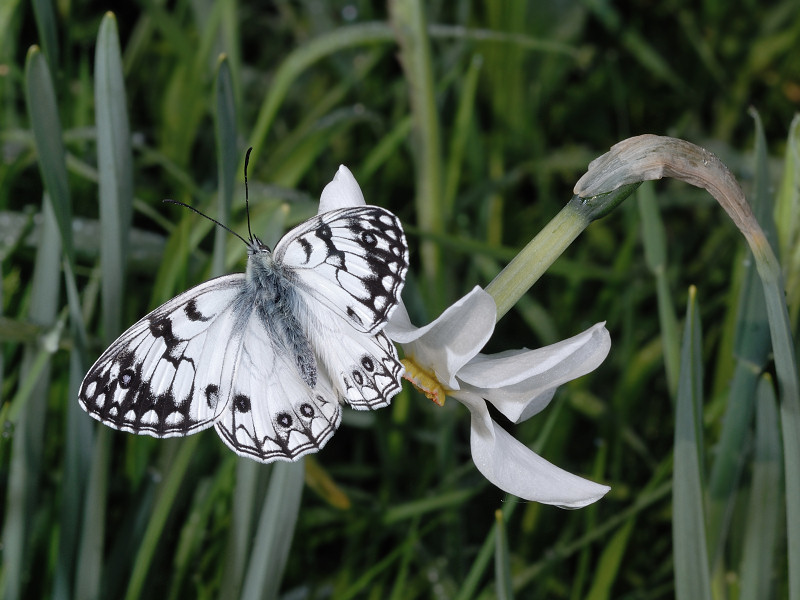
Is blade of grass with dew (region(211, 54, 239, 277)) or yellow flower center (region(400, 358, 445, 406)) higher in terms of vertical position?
blade of grass with dew (region(211, 54, 239, 277))

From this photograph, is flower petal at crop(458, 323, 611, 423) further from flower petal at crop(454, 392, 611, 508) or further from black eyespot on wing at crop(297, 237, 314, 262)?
black eyespot on wing at crop(297, 237, 314, 262)

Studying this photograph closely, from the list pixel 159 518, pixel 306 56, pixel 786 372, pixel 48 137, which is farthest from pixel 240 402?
pixel 306 56

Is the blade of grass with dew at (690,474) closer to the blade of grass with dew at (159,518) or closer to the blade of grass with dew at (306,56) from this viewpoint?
the blade of grass with dew at (159,518)

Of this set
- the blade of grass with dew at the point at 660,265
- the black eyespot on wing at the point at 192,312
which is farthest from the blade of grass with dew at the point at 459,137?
the black eyespot on wing at the point at 192,312

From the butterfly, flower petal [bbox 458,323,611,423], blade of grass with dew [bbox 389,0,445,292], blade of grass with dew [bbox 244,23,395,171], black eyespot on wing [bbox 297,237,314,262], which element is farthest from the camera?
blade of grass with dew [bbox 244,23,395,171]

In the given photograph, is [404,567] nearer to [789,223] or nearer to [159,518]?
[159,518]

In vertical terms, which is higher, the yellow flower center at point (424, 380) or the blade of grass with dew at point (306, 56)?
the blade of grass with dew at point (306, 56)

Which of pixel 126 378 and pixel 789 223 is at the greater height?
pixel 789 223

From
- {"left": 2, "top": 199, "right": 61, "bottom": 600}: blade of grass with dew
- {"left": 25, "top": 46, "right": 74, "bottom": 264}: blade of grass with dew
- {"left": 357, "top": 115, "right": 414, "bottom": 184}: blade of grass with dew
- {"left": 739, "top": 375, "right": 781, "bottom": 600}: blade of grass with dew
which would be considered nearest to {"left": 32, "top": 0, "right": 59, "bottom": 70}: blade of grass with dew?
{"left": 25, "top": 46, "right": 74, "bottom": 264}: blade of grass with dew
